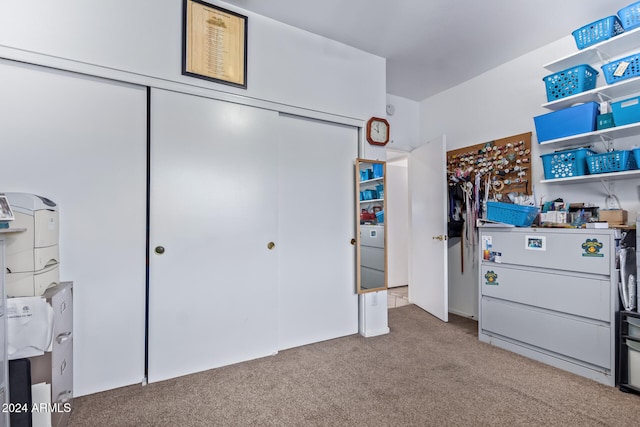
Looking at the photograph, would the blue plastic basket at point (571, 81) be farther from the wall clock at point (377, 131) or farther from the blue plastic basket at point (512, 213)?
the wall clock at point (377, 131)

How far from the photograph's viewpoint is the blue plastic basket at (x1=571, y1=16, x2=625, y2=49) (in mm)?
2121

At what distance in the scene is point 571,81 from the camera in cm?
237

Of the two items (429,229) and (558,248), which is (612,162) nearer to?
(558,248)

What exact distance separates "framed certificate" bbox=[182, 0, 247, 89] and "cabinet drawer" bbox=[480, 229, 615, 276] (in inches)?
100.0

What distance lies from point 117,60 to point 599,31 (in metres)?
3.35

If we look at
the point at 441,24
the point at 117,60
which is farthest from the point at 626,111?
the point at 117,60

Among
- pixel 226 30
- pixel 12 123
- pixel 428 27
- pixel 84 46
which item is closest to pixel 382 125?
pixel 428 27

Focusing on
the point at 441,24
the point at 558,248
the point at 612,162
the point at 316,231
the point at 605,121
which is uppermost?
the point at 441,24

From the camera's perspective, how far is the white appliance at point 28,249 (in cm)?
139

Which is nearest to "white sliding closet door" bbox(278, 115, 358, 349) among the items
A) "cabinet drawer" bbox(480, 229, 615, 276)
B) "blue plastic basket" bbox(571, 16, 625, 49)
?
"cabinet drawer" bbox(480, 229, 615, 276)

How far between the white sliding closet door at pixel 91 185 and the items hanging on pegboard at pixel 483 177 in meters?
3.18

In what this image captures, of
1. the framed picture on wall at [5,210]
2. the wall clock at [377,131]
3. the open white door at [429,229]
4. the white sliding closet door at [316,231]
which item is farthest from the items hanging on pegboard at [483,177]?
the framed picture on wall at [5,210]

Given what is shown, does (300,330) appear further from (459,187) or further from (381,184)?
(459,187)

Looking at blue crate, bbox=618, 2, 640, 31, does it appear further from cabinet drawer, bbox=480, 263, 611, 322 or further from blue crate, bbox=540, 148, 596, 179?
cabinet drawer, bbox=480, 263, 611, 322
